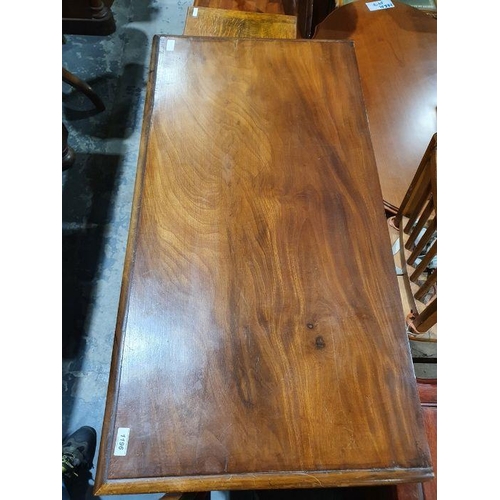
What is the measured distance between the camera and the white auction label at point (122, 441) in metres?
0.70

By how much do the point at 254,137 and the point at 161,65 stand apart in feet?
1.12

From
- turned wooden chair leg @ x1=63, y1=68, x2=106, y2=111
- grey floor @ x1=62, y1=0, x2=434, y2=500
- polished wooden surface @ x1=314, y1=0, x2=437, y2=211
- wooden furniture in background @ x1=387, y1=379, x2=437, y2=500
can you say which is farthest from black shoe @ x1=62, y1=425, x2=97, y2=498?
turned wooden chair leg @ x1=63, y1=68, x2=106, y2=111

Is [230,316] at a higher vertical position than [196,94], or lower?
lower

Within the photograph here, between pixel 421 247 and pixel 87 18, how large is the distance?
6.57ft

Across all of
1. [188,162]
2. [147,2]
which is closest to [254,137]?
[188,162]

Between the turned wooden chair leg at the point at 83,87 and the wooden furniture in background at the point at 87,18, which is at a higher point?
the wooden furniture in background at the point at 87,18

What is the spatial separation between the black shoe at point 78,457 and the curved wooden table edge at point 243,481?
0.68 m

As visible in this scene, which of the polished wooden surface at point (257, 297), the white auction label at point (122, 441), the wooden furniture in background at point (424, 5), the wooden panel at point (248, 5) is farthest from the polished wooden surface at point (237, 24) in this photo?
the white auction label at point (122, 441)

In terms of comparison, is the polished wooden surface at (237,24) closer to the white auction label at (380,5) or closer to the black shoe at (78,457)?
the white auction label at (380,5)

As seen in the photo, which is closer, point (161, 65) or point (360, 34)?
point (161, 65)

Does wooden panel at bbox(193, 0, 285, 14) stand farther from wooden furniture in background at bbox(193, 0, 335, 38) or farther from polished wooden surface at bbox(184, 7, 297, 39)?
polished wooden surface at bbox(184, 7, 297, 39)
